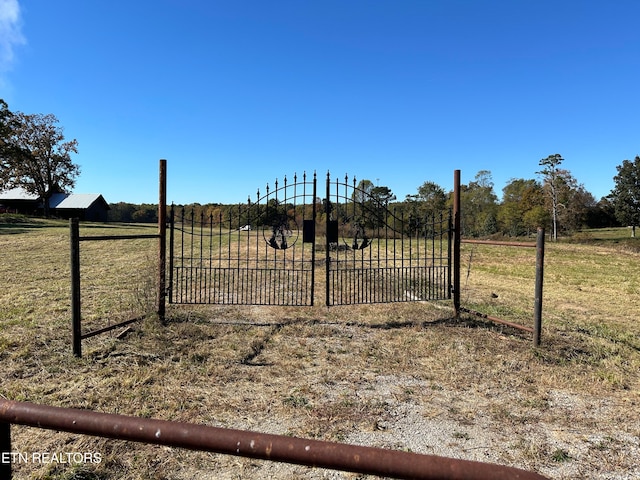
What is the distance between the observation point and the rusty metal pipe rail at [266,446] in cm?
79

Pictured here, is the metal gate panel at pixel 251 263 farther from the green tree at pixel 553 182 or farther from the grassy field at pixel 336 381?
the green tree at pixel 553 182

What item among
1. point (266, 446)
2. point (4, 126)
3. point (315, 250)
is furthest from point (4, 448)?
point (4, 126)

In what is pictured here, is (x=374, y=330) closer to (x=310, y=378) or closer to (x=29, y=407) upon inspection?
(x=310, y=378)

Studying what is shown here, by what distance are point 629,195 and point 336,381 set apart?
59.7m

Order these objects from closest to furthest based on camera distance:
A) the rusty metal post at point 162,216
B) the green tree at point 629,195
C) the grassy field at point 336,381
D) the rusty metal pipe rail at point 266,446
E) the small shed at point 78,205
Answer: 1. the rusty metal pipe rail at point 266,446
2. the grassy field at point 336,381
3. the rusty metal post at point 162,216
4. the green tree at point 629,195
5. the small shed at point 78,205

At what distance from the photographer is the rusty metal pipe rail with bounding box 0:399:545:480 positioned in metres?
0.79

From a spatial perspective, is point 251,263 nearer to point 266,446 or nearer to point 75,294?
point 75,294

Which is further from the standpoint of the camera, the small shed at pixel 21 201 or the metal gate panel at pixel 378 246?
the small shed at pixel 21 201

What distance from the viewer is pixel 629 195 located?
48438 mm

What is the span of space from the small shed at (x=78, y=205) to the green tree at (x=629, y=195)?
229 ft

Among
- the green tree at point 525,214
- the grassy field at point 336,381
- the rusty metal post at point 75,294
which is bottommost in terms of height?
the grassy field at point 336,381

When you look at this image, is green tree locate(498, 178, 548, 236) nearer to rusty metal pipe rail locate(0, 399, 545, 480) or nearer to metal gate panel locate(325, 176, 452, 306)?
metal gate panel locate(325, 176, 452, 306)

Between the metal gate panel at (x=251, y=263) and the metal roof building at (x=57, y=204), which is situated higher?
the metal roof building at (x=57, y=204)

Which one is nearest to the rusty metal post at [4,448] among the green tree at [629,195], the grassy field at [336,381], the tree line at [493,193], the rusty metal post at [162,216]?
the grassy field at [336,381]
